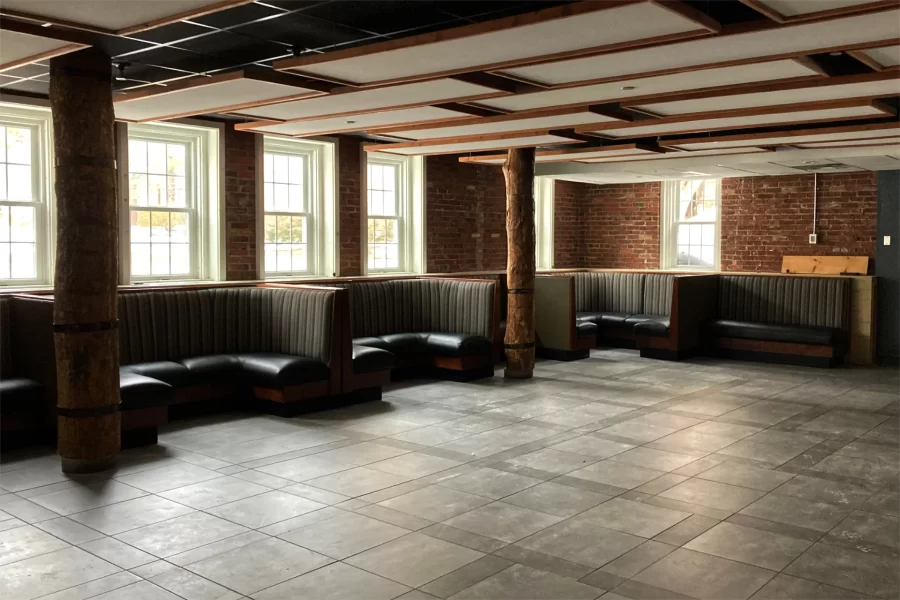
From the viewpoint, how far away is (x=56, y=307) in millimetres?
5270

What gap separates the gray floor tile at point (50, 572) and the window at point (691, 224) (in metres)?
10.4

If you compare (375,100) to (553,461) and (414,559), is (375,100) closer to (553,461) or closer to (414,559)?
(553,461)

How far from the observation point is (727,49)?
439 centimetres

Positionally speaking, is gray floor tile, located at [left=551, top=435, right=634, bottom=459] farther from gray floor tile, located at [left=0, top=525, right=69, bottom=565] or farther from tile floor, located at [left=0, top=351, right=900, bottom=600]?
gray floor tile, located at [left=0, top=525, right=69, bottom=565]

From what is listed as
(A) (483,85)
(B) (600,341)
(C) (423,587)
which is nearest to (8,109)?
(A) (483,85)

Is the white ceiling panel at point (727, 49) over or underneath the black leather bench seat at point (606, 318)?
over

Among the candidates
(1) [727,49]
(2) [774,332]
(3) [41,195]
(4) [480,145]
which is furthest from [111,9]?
(2) [774,332]

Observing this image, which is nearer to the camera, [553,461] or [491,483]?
[491,483]

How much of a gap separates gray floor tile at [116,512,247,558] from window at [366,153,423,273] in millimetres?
6307

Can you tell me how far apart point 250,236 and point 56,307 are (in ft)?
12.2

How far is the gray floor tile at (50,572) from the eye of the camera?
3.51 metres

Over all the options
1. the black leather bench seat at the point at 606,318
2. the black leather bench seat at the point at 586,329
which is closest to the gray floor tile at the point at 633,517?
the black leather bench seat at the point at 586,329

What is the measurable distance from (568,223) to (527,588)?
410 inches

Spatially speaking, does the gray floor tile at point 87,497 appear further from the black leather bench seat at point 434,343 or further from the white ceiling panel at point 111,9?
the black leather bench seat at point 434,343
